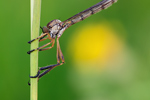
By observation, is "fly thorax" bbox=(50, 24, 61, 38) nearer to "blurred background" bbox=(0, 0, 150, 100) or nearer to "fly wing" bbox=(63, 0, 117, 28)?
"fly wing" bbox=(63, 0, 117, 28)

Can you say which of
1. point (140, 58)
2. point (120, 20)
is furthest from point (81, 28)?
point (140, 58)

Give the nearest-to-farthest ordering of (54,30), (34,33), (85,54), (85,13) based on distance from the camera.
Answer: (34,33) → (54,30) → (85,13) → (85,54)

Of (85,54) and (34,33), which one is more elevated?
(85,54)

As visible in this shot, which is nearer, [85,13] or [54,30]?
[54,30]

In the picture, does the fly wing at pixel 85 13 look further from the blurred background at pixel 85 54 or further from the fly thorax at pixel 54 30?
the blurred background at pixel 85 54

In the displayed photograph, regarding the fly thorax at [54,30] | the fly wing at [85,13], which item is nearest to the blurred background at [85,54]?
the fly wing at [85,13]

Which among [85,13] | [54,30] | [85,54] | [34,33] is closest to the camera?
[34,33]

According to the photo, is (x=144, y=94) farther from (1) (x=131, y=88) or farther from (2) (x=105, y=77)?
(2) (x=105, y=77)

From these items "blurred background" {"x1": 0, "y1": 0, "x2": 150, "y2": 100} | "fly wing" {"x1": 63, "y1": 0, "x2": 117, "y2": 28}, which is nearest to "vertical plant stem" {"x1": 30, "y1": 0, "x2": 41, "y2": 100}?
"fly wing" {"x1": 63, "y1": 0, "x2": 117, "y2": 28}

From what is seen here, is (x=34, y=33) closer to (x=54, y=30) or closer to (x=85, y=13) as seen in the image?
(x=54, y=30)

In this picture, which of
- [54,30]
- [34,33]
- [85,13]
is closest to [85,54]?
[85,13]
